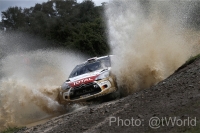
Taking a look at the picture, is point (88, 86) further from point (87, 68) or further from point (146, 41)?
point (146, 41)

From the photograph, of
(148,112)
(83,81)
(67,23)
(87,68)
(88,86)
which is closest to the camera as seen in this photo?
(148,112)

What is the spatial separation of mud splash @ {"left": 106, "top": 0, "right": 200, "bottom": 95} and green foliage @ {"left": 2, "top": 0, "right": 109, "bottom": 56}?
2117cm

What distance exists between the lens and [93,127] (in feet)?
25.2

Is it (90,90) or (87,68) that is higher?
(87,68)

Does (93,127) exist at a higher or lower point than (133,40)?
lower

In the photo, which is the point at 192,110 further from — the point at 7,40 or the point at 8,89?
the point at 7,40

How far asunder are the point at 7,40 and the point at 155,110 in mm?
36428

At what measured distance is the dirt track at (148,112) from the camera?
707cm

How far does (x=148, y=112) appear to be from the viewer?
24.8 feet

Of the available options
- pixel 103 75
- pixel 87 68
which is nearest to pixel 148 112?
pixel 103 75

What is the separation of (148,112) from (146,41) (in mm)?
8551

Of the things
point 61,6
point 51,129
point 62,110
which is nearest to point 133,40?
point 62,110

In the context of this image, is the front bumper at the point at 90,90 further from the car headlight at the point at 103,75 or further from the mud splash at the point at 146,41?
the mud splash at the point at 146,41

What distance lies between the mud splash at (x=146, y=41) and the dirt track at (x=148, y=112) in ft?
14.6
